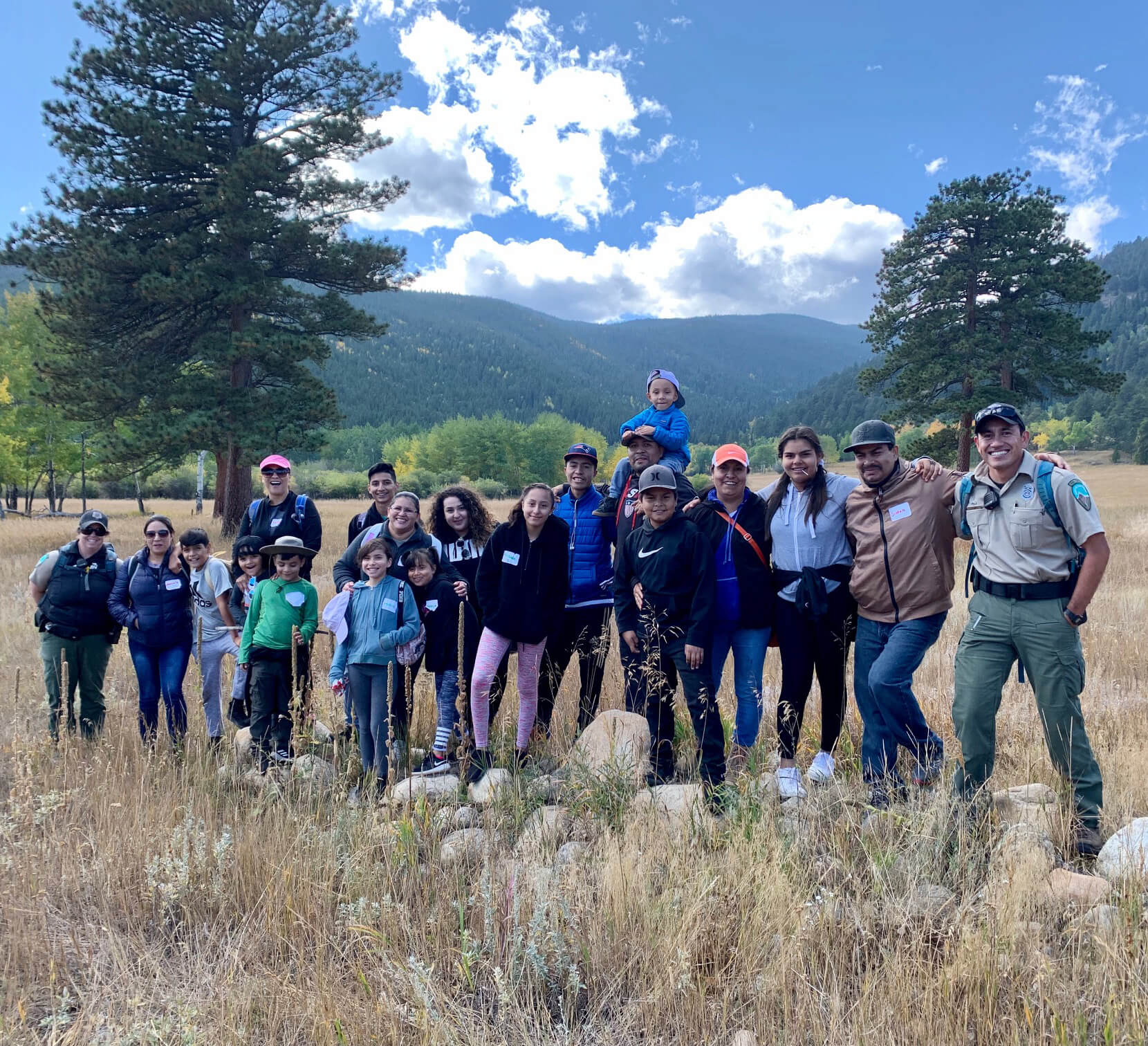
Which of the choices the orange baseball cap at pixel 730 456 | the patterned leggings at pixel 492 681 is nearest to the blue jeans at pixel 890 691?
the orange baseball cap at pixel 730 456

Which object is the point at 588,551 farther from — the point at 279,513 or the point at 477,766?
the point at 279,513

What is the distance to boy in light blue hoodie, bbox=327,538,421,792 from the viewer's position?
428cm

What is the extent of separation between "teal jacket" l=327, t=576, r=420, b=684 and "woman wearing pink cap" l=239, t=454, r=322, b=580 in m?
1.28

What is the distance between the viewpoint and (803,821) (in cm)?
330

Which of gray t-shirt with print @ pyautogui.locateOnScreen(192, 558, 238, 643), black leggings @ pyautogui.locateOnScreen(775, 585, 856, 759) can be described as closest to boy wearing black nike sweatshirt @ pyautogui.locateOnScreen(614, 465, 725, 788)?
black leggings @ pyautogui.locateOnScreen(775, 585, 856, 759)

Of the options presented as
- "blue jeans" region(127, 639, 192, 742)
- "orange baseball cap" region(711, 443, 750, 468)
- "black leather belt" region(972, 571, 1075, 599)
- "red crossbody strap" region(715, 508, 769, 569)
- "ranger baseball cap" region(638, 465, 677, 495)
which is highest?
"orange baseball cap" region(711, 443, 750, 468)

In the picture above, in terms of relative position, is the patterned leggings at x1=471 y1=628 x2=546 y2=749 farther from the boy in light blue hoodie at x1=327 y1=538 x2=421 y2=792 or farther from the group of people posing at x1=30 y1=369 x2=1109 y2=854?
the boy in light blue hoodie at x1=327 y1=538 x2=421 y2=792

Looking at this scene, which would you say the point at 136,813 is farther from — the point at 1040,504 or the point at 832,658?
the point at 1040,504

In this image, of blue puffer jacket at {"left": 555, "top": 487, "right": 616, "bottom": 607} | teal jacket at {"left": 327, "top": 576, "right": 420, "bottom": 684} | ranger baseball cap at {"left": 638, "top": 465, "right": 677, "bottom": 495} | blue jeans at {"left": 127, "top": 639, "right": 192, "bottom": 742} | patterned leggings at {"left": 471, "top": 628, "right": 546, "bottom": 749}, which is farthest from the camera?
blue jeans at {"left": 127, "top": 639, "right": 192, "bottom": 742}

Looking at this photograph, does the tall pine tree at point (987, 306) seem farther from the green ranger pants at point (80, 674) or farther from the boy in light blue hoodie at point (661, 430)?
the green ranger pants at point (80, 674)

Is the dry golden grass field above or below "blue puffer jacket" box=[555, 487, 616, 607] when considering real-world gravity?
below

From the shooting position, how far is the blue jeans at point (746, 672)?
159 inches

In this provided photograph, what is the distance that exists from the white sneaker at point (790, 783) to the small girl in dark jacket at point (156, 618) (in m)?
4.06

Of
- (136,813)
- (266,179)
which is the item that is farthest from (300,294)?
(136,813)
